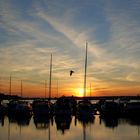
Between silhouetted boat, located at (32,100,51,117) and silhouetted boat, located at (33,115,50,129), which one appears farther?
silhouetted boat, located at (32,100,51,117)

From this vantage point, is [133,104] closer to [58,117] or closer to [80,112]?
[80,112]

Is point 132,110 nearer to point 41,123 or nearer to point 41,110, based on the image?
point 41,110

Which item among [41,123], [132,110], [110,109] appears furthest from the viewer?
[110,109]

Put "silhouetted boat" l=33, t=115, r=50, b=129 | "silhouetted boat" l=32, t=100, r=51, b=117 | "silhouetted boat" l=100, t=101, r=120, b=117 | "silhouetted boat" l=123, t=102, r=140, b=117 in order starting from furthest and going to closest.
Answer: "silhouetted boat" l=100, t=101, r=120, b=117, "silhouetted boat" l=32, t=100, r=51, b=117, "silhouetted boat" l=123, t=102, r=140, b=117, "silhouetted boat" l=33, t=115, r=50, b=129

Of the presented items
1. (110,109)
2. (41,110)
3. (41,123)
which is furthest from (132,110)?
(41,123)

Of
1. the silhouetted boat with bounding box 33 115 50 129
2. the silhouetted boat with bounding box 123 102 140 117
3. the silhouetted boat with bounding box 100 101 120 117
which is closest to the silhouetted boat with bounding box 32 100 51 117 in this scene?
the silhouetted boat with bounding box 33 115 50 129

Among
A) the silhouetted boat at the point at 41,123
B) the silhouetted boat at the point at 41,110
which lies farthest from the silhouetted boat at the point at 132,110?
the silhouetted boat at the point at 41,123

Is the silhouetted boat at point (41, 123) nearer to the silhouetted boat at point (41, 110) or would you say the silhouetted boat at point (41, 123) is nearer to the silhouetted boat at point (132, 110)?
the silhouetted boat at point (41, 110)

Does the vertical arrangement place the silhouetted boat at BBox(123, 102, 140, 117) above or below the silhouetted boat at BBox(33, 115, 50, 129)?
above

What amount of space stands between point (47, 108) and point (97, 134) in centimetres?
2217

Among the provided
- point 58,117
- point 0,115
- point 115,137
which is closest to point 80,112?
point 58,117

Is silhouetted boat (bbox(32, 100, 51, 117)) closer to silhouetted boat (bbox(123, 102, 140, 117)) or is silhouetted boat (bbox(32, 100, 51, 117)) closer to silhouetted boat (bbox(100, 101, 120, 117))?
silhouetted boat (bbox(100, 101, 120, 117))

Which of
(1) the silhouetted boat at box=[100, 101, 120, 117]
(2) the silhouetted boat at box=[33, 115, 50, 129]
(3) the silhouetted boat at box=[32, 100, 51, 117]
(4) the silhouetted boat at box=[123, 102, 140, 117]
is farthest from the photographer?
(1) the silhouetted boat at box=[100, 101, 120, 117]

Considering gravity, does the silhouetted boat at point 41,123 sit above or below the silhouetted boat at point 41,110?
below
